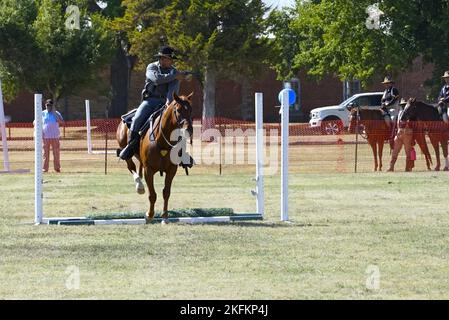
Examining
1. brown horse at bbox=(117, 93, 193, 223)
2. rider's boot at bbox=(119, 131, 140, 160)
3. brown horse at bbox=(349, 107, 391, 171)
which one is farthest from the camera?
brown horse at bbox=(349, 107, 391, 171)

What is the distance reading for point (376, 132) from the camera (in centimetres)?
3170

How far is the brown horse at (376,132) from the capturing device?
102 ft

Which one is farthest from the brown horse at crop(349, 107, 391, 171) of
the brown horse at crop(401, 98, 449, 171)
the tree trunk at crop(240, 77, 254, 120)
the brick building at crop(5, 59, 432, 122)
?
the tree trunk at crop(240, 77, 254, 120)

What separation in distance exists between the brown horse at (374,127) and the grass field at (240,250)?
821 centimetres

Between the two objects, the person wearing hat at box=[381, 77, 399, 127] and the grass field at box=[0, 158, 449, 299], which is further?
the person wearing hat at box=[381, 77, 399, 127]

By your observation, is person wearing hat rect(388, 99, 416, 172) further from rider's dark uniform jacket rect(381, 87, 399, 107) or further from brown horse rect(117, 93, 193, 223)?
brown horse rect(117, 93, 193, 223)

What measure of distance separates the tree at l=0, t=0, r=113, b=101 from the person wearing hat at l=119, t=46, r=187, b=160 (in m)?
36.3

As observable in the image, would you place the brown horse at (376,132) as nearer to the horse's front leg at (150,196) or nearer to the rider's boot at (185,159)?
the rider's boot at (185,159)

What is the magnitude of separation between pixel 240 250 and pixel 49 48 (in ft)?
138

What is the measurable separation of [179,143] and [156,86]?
45.6 inches

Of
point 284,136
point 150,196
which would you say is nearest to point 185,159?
point 150,196

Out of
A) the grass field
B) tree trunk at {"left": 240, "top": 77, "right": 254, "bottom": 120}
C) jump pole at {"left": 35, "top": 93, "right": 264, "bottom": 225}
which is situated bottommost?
the grass field

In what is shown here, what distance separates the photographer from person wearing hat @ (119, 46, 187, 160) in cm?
1677

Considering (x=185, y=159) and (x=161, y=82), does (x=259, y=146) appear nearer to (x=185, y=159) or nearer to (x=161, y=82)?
(x=185, y=159)
